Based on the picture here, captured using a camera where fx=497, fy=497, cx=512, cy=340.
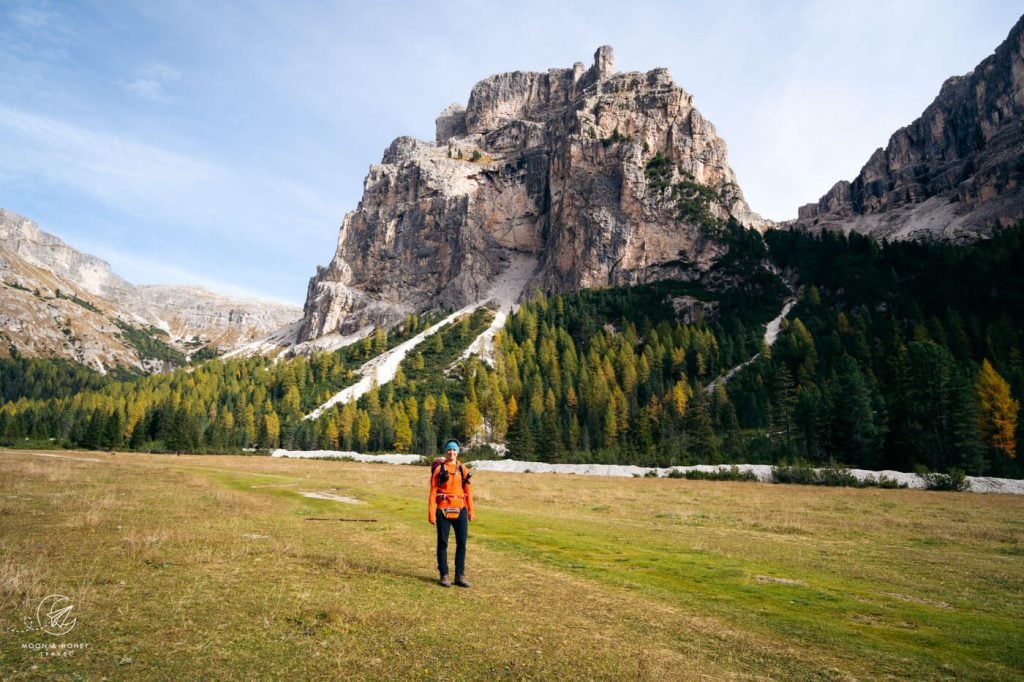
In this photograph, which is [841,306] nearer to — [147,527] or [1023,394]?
[1023,394]

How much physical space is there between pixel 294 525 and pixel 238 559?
5640 millimetres

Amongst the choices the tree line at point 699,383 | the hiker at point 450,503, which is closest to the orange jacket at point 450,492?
the hiker at point 450,503

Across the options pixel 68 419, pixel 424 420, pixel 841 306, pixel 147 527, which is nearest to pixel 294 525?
pixel 147 527

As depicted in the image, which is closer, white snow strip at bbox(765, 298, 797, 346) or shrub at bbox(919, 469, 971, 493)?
shrub at bbox(919, 469, 971, 493)

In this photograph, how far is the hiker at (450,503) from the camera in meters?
10.1

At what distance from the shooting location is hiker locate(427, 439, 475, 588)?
10.1 metres

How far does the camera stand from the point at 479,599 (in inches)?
354

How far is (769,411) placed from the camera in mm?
81062
